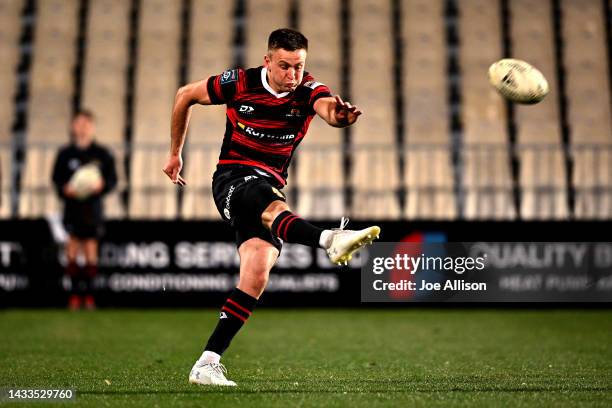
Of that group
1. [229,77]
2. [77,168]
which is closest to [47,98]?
[77,168]


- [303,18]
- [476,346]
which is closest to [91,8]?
[303,18]

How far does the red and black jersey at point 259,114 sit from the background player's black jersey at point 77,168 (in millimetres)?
6289

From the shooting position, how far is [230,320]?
16.7ft

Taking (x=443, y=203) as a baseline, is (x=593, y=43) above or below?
above

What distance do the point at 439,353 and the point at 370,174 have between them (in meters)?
6.26

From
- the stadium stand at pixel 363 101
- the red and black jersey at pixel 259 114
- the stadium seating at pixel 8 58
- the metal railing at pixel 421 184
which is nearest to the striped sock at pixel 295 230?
the red and black jersey at pixel 259 114

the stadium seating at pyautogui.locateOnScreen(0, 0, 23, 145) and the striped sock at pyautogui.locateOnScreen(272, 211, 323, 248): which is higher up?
the stadium seating at pyautogui.locateOnScreen(0, 0, 23, 145)

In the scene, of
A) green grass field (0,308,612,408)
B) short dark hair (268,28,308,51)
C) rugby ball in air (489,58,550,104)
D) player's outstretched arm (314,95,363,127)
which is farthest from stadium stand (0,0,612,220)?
player's outstretched arm (314,95,363,127)

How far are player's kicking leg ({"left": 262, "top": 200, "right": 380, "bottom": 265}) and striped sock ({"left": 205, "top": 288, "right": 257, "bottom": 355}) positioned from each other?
0.48 m

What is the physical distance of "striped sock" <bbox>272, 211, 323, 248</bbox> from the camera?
468cm

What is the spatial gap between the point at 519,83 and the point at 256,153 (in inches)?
60.9

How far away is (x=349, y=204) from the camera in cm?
1338

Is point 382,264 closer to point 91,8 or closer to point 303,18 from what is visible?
point 303,18

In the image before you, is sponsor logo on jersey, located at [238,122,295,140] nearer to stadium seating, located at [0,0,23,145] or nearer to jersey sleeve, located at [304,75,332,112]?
jersey sleeve, located at [304,75,332,112]
